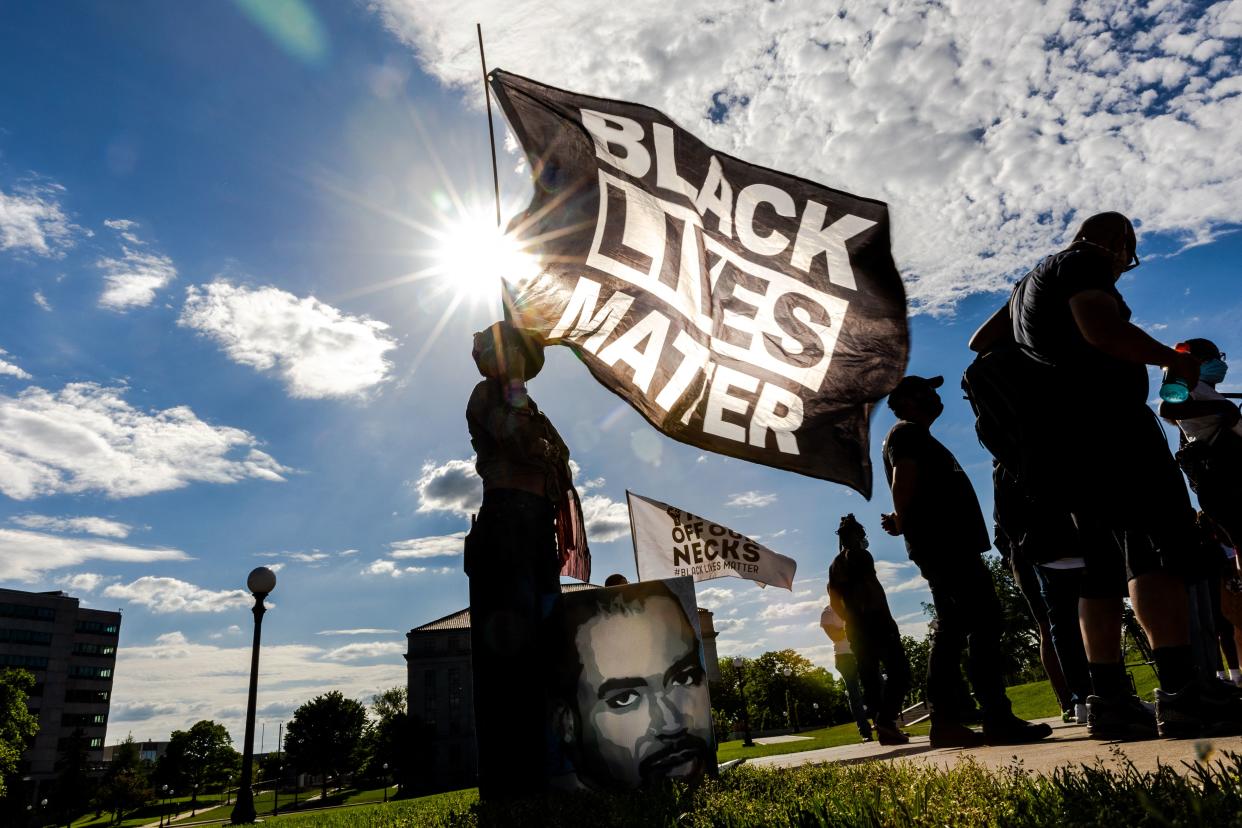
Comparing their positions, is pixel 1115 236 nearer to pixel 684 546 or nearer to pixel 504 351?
pixel 504 351

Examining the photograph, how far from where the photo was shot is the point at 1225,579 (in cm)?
590

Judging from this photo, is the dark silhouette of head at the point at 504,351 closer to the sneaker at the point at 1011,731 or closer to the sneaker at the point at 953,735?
the sneaker at the point at 953,735

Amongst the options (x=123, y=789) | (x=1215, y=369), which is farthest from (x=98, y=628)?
(x=1215, y=369)

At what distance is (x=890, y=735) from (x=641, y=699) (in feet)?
9.75

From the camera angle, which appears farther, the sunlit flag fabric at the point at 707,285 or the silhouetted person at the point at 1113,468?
the sunlit flag fabric at the point at 707,285

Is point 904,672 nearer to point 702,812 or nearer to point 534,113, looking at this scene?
point 702,812

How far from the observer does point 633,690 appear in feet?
13.6

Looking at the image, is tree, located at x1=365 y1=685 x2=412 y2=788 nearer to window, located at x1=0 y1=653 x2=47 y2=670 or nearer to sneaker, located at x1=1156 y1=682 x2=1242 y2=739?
window, located at x1=0 y1=653 x2=47 y2=670

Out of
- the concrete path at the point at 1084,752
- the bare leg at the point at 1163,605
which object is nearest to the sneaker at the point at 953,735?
the concrete path at the point at 1084,752

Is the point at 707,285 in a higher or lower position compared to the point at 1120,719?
higher

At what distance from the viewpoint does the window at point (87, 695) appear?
10025 centimetres

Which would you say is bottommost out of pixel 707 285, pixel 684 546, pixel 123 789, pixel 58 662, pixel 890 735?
pixel 123 789

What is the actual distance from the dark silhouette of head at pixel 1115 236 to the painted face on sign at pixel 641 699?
304cm

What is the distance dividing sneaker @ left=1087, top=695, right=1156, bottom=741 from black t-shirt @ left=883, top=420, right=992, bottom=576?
1.33 m
